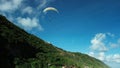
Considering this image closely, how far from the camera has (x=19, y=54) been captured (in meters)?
150

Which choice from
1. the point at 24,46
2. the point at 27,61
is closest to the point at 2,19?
the point at 24,46

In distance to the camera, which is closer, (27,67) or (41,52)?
(27,67)

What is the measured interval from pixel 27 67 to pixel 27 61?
5528 mm

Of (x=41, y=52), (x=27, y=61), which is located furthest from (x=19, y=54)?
(x=41, y=52)

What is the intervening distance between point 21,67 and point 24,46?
2125cm

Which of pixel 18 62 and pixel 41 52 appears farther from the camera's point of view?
pixel 41 52

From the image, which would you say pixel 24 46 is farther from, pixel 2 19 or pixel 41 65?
pixel 2 19

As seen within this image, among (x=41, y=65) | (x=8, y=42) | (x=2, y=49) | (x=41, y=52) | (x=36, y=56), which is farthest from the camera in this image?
(x=41, y=52)

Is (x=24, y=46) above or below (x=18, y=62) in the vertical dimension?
above

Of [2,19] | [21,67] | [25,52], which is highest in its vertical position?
[2,19]

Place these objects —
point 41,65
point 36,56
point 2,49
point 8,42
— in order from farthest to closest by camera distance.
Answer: point 36,56
point 41,65
point 8,42
point 2,49

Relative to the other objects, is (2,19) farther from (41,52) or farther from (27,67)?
(27,67)

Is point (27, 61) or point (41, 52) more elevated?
point (41, 52)

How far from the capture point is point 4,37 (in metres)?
150
